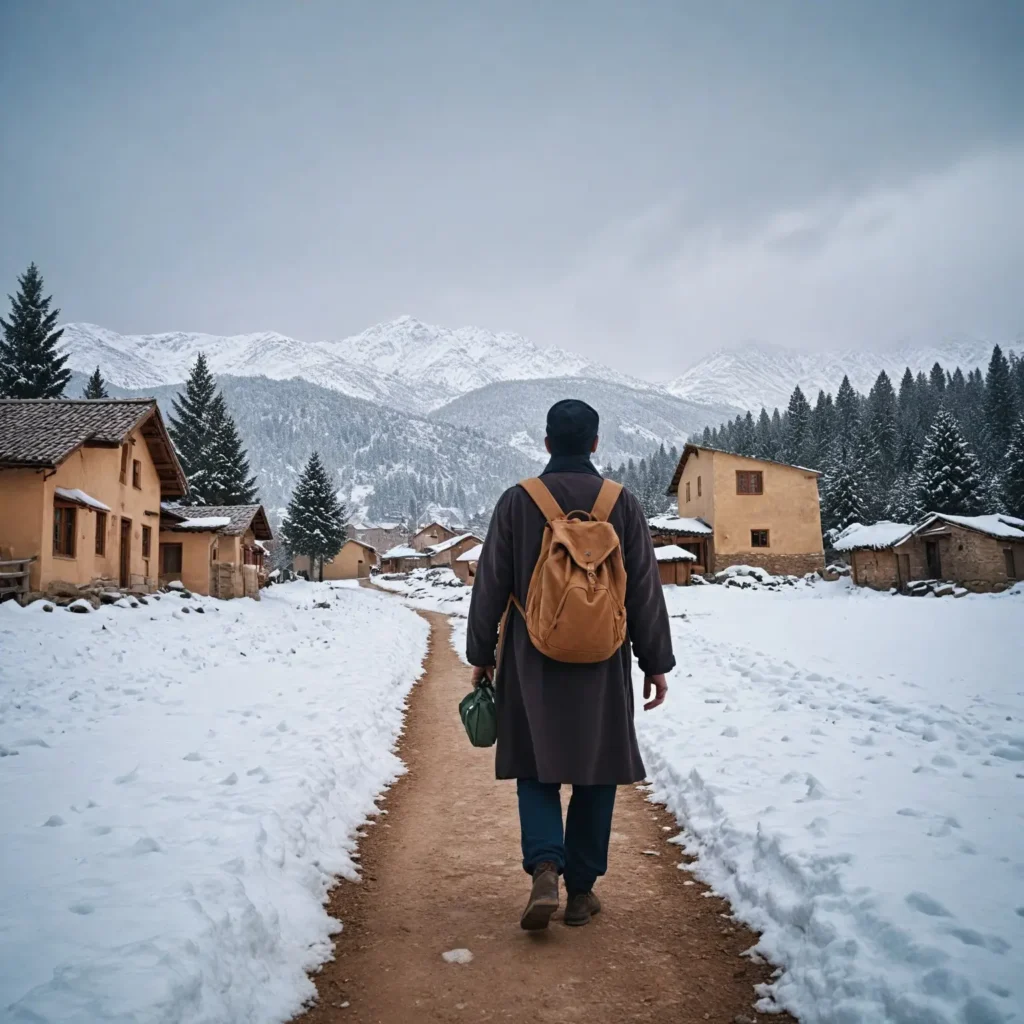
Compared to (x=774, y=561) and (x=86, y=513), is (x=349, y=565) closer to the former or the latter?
(x=774, y=561)

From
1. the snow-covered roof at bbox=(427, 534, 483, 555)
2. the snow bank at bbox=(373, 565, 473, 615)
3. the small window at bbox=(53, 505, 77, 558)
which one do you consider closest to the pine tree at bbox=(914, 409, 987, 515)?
the snow bank at bbox=(373, 565, 473, 615)

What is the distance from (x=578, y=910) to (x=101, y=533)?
2186 centimetres

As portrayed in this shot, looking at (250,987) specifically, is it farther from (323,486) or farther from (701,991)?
(323,486)

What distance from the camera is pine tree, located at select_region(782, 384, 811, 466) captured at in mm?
84812

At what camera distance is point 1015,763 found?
536 cm

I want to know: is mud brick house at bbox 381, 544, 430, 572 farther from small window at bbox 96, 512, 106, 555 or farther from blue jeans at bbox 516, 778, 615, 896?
blue jeans at bbox 516, 778, 615, 896

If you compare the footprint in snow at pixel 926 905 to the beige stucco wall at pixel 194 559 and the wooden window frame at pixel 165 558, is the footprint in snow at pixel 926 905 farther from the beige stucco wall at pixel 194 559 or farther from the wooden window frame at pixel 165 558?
the wooden window frame at pixel 165 558

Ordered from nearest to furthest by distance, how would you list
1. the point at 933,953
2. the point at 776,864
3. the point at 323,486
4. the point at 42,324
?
the point at 933,953
the point at 776,864
the point at 42,324
the point at 323,486

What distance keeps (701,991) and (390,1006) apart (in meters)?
1.43

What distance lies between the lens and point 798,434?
88875 millimetres

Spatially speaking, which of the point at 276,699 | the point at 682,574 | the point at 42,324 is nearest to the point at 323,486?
the point at 42,324

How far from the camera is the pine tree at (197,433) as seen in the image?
4269 centimetres

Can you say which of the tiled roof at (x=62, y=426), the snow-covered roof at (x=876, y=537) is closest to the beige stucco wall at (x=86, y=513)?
the tiled roof at (x=62, y=426)

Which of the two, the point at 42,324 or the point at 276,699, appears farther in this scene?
the point at 42,324
